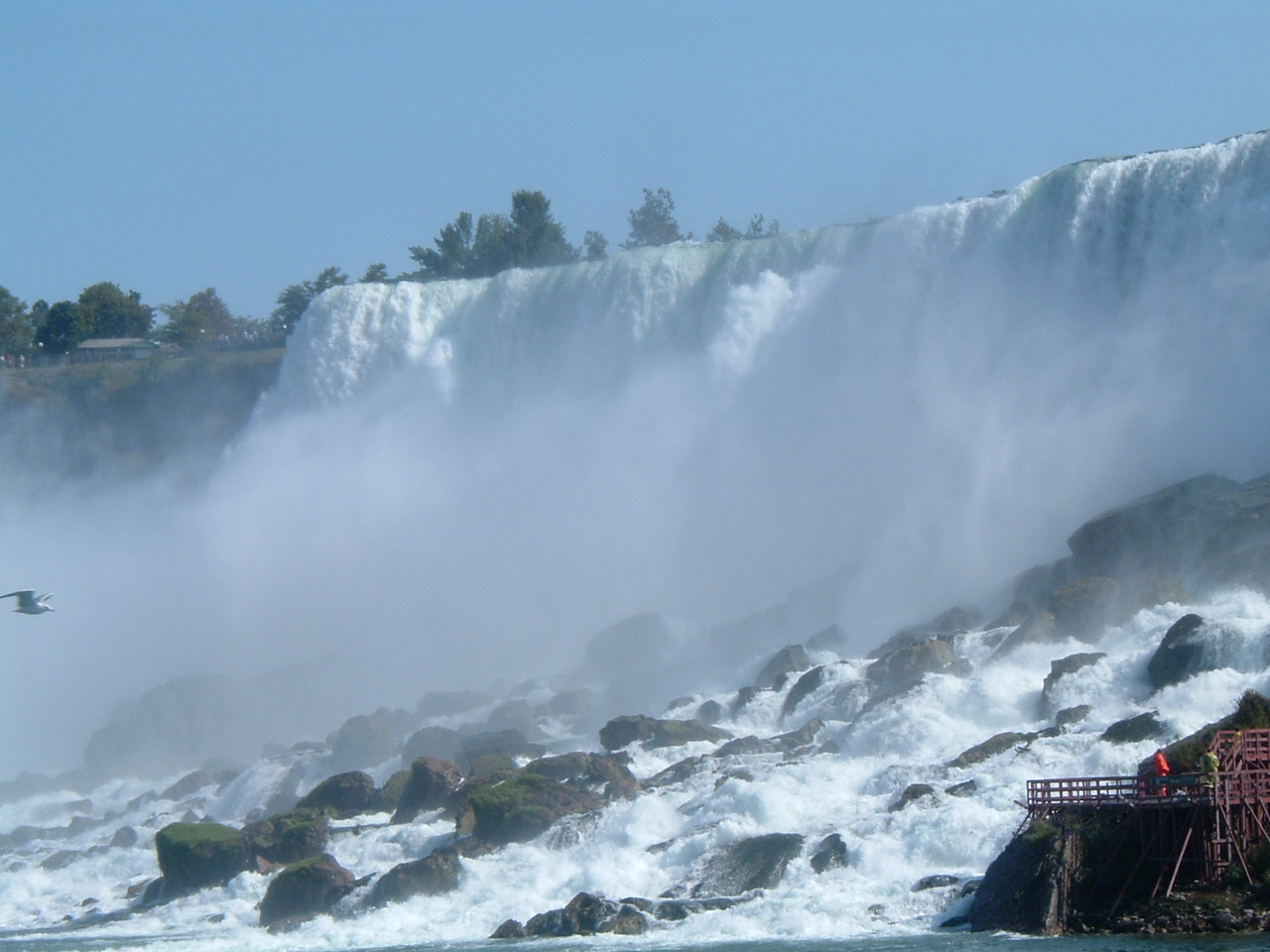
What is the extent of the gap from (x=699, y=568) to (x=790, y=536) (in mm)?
2817

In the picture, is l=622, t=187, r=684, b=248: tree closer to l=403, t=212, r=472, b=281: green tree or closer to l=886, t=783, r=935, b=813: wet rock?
l=403, t=212, r=472, b=281: green tree

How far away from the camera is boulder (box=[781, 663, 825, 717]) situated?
1237 inches

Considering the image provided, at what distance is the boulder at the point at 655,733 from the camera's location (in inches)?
1196

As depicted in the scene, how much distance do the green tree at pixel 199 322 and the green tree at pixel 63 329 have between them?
13.1 ft

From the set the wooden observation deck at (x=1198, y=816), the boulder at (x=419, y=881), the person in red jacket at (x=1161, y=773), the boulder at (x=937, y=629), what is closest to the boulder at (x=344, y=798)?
the boulder at (x=419, y=881)

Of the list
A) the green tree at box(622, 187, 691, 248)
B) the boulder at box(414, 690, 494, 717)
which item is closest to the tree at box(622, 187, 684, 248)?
the green tree at box(622, 187, 691, 248)

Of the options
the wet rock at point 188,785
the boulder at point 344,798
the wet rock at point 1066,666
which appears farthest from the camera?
the wet rock at point 188,785

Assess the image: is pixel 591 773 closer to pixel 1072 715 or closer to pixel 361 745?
pixel 1072 715

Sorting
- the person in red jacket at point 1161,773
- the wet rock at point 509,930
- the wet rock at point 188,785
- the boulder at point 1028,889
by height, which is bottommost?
the wet rock at point 188,785

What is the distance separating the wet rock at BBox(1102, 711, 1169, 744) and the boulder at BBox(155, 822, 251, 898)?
50.5 ft

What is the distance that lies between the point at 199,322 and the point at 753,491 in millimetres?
46461

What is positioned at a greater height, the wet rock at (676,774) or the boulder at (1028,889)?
the boulder at (1028,889)

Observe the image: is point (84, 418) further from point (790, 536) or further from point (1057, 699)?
point (1057, 699)

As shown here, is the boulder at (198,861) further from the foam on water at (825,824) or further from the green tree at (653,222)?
the green tree at (653,222)
